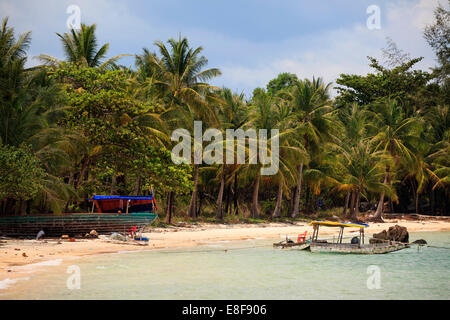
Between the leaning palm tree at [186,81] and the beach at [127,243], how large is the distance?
15.1 feet

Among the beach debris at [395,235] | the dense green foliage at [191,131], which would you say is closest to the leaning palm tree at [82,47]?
the dense green foliage at [191,131]

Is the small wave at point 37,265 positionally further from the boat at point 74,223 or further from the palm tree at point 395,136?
the palm tree at point 395,136

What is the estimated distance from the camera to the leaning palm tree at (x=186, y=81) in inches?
1168

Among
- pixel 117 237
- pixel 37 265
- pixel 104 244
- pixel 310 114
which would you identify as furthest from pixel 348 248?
pixel 310 114

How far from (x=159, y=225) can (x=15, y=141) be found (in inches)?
→ 372

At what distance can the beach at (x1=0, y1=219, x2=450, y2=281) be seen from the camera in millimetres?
14709

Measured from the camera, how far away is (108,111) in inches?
934

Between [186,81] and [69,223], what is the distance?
548 inches

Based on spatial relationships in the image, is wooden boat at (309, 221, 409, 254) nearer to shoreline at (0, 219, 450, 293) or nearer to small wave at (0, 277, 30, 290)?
shoreline at (0, 219, 450, 293)

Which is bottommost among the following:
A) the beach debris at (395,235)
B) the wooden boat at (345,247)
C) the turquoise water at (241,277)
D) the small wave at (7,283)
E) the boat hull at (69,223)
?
the turquoise water at (241,277)

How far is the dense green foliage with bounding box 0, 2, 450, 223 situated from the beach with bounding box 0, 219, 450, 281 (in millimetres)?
2024

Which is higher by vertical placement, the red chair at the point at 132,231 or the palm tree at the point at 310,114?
the palm tree at the point at 310,114
